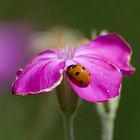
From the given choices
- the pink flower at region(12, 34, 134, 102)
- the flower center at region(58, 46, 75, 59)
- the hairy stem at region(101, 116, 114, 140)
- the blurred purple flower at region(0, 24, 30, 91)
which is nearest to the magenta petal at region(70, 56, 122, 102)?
the pink flower at region(12, 34, 134, 102)

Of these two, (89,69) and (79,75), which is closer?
(79,75)

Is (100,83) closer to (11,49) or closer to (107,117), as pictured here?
(107,117)

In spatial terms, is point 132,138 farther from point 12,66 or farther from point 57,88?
point 57,88

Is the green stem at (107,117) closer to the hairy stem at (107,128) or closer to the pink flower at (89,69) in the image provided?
the hairy stem at (107,128)

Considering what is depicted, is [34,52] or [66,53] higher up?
[66,53]

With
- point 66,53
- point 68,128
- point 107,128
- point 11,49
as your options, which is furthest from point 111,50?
point 11,49

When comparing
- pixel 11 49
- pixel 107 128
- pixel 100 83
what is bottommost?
pixel 11 49

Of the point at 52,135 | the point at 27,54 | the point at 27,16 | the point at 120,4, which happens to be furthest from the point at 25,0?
the point at 52,135

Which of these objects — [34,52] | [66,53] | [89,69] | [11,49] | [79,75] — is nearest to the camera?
[79,75]
